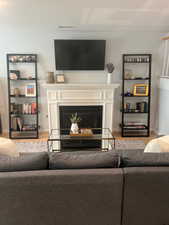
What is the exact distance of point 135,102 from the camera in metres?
4.97

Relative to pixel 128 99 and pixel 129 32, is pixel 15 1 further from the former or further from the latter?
pixel 128 99

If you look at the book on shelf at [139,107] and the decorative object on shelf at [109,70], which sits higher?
the decorative object on shelf at [109,70]

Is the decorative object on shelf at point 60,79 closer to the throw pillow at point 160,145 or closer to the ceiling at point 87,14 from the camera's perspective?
the ceiling at point 87,14

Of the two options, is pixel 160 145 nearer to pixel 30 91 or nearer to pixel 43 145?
pixel 43 145

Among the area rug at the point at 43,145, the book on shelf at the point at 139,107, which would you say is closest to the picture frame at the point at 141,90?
the book on shelf at the point at 139,107

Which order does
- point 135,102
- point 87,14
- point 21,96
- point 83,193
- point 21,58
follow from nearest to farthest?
point 83,193 → point 87,14 → point 21,58 → point 21,96 → point 135,102

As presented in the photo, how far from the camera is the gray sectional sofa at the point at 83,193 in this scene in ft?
5.25

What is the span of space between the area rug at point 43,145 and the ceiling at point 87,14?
2.47 meters

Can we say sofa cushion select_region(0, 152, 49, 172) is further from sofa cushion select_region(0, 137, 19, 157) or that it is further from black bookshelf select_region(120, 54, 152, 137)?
black bookshelf select_region(120, 54, 152, 137)

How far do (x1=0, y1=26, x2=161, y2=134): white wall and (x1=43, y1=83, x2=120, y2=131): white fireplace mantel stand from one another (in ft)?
1.52

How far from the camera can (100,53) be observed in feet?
14.9

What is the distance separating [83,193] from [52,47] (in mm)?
3753

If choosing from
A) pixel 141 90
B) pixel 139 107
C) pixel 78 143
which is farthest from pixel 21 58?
pixel 139 107

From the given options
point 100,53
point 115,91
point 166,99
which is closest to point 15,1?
point 100,53
